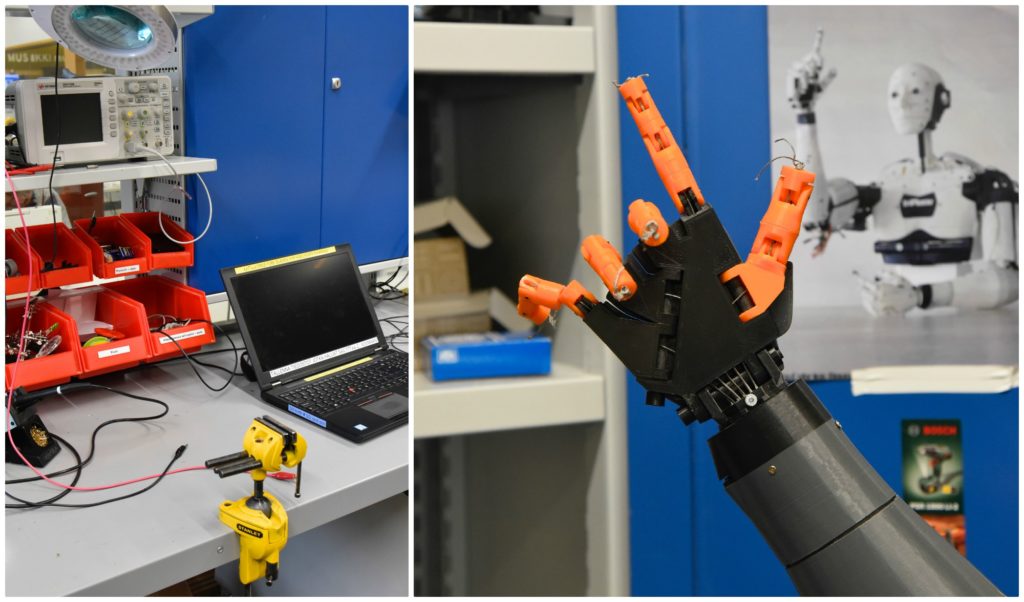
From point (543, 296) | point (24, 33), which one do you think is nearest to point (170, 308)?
point (543, 296)

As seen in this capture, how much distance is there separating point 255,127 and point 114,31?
1.58 feet

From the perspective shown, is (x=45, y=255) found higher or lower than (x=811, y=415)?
higher

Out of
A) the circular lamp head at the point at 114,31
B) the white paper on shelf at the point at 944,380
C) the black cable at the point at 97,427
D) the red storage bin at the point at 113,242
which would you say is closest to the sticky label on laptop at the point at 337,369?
the black cable at the point at 97,427

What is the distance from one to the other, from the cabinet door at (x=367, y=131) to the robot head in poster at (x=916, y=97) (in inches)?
38.2

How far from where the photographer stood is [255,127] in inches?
67.3

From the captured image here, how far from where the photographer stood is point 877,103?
1.27 meters

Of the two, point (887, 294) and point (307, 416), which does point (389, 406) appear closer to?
point (307, 416)

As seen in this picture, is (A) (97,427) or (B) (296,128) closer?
(A) (97,427)

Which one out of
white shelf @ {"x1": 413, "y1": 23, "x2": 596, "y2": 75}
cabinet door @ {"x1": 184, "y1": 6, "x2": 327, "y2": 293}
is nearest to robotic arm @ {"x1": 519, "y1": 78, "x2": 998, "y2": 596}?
white shelf @ {"x1": 413, "y1": 23, "x2": 596, "y2": 75}

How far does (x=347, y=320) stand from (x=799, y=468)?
1054 mm

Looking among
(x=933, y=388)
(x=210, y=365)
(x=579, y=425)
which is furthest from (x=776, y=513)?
(x=210, y=365)

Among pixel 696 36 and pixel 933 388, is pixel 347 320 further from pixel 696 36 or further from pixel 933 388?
pixel 933 388

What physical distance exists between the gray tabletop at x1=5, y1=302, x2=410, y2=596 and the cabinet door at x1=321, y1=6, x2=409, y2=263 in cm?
54

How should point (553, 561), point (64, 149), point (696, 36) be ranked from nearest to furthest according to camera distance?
point (696, 36)
point (553, 561)
point (64, 149)
